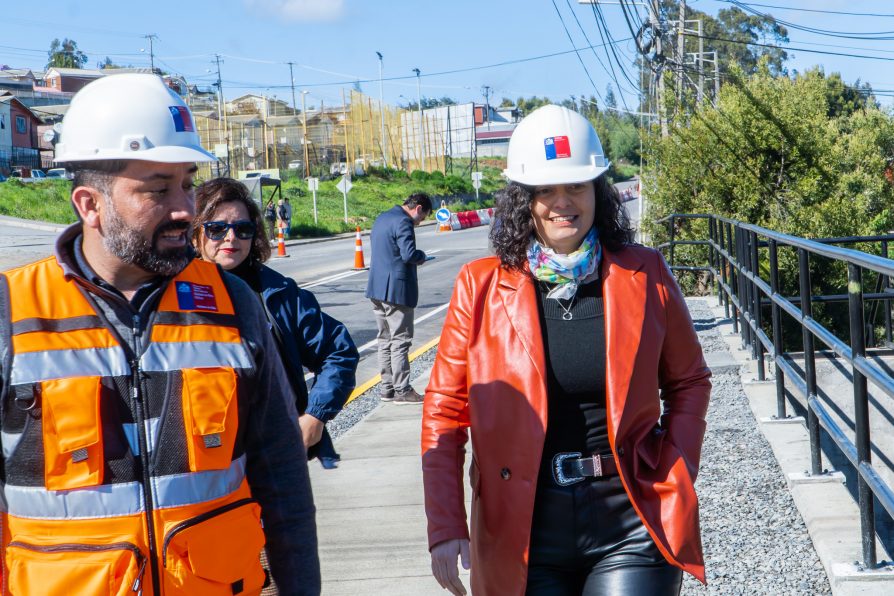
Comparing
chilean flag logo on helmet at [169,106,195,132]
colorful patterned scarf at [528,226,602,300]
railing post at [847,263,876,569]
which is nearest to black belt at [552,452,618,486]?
colorful patterned scarf at [528,226,602,300]

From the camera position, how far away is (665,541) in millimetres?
2625

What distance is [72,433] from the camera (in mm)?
1922

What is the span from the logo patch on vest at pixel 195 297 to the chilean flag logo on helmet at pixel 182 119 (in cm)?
34

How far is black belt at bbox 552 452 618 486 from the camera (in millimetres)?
2629

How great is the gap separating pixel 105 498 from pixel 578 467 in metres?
1.18

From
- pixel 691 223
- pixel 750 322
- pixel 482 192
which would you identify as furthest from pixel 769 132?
pixel 482 192

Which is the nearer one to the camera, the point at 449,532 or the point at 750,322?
the point at 449,532

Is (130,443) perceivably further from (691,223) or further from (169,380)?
(691,223)

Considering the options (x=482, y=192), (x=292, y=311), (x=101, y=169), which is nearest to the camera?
(x=101, y=169)

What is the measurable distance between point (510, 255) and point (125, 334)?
1170 mm

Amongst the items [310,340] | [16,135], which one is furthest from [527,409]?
[16,135]

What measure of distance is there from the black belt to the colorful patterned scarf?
16.8 inches

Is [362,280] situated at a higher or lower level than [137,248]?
lower

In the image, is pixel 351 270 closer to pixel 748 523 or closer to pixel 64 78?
pixel 748 523
